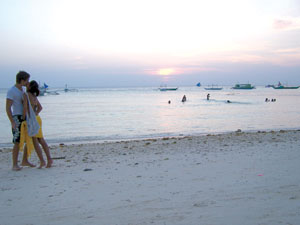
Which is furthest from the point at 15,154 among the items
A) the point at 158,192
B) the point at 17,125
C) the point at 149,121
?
the point at 149,121

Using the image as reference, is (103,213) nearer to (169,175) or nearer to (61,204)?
(61,204)

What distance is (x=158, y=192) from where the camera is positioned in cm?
412

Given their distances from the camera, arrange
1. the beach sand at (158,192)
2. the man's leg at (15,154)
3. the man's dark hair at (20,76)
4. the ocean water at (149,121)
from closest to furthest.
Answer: the beach sand at (158,192)
the man's dark hair at (20,76)
the man's leg at (15,154)
the ocean water at (149,121)

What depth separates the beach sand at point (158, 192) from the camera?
3.26 m

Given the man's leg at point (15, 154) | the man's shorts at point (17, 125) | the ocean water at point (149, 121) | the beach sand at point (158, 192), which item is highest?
the man's shorts at point (17, 125)

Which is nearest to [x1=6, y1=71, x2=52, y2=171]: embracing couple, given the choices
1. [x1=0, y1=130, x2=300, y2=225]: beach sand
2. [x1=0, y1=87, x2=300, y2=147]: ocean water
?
[x1=0, y1=130, x2=300, y2=225]: beach sand

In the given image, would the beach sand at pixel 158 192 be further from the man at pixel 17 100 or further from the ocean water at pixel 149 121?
the ocean water at pixel 149 121

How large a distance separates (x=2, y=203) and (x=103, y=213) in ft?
5.01

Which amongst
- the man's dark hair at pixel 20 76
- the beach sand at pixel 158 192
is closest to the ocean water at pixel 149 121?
the man's dark hair at pixel 20 76

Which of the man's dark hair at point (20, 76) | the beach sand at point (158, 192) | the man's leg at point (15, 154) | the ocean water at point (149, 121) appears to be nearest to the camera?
the beach sand at point (158, 192)

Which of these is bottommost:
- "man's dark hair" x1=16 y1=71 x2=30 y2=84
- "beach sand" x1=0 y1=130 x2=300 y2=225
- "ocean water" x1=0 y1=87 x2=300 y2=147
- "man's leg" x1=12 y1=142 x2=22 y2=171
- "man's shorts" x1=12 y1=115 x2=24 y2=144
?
"ocean water" x1=0 y1=87 x2=300 y2=147

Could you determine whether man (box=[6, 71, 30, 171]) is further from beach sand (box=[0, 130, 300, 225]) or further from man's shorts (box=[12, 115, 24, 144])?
beach sand (box=[0, 130, 300, 225])

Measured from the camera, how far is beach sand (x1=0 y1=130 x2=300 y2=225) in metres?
3.26

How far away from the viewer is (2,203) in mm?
3898
